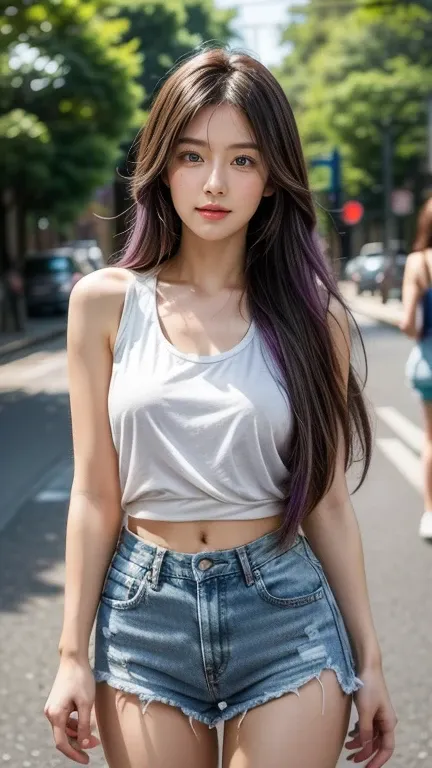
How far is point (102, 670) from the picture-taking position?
2.46 m

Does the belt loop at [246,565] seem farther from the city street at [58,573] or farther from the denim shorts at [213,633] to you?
the city street at [58,573]

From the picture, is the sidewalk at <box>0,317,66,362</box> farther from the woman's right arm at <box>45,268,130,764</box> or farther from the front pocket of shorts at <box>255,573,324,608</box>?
the front pocket of shorts at <box>255,573,324,608</box>

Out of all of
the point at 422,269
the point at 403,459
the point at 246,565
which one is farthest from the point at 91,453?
the point at 403,459

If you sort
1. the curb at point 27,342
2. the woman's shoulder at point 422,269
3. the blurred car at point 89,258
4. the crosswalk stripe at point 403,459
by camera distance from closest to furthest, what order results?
the woman's shoulder at point 422,269, the crosswalk stripe at point 403,459, the curb at point 27,342, the blurred car at point 89,258

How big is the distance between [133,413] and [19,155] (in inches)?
1264

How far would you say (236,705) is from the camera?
2439mm

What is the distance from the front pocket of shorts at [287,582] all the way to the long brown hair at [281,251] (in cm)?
4

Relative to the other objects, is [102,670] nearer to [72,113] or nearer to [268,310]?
[268,310]

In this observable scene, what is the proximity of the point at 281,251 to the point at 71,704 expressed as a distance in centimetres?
86

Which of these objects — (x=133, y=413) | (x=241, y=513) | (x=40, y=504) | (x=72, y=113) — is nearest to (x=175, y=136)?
(x=133, y=413)

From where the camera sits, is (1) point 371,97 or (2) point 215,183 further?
(1) point 371,97

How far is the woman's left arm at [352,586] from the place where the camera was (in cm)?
252

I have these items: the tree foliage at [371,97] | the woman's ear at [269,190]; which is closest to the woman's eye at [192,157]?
the woman's ear at [269,190]

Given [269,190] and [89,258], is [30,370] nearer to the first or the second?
[89,258]
